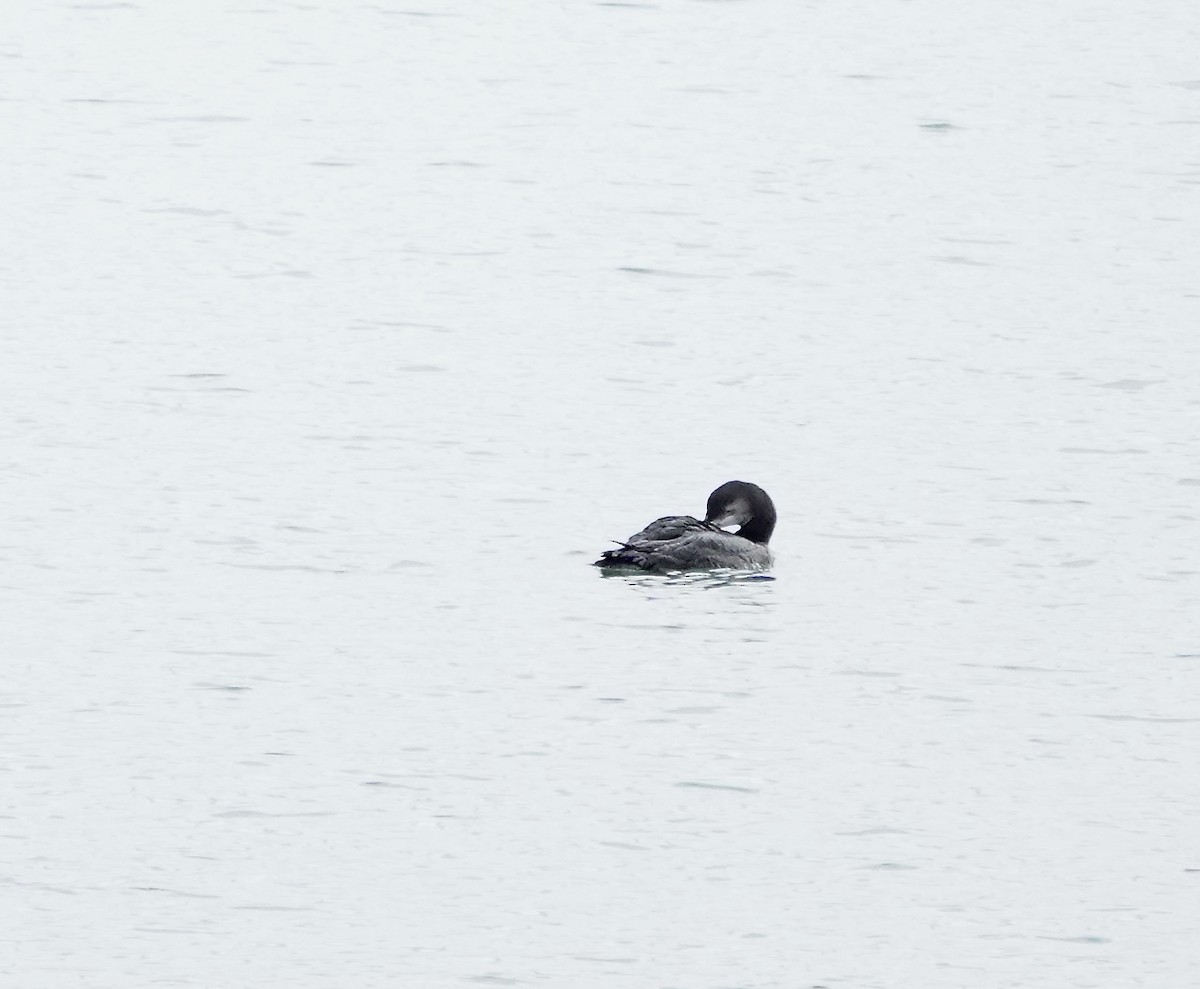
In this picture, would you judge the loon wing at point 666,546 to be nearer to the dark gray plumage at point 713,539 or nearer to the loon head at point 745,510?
the dark gray plumage at point 713,539

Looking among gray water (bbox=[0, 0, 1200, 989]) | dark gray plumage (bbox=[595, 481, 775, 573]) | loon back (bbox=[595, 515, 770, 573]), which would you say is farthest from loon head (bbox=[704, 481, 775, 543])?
gray water (bbox=[0, 0, 1200, 989])

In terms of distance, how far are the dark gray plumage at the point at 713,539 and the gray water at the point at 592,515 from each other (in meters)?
0.16

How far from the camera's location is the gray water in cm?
866

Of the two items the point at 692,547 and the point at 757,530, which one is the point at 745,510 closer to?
the point at 757,530

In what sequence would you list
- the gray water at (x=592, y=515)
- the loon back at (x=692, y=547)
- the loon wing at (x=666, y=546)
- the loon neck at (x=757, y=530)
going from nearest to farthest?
the gray water at (x=592, y=515), the loon wing at (x=666, y=546), the loon back at (x=692, y=547), the loon neck at (x=757, y=530)

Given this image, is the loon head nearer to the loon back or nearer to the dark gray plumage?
the dark gray plumage

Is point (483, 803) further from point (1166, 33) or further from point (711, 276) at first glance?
point (1166, 33)

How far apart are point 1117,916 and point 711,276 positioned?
36.2 ft

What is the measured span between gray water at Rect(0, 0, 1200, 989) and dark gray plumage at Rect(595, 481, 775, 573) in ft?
0.54

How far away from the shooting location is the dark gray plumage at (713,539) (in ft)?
41.8

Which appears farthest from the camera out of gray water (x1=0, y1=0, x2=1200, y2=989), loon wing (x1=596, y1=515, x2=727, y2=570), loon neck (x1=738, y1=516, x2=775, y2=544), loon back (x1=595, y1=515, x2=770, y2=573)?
loon neck (x1=738, y1=516, x2=775, y2=544)

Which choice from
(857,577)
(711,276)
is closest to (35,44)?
(711,276)

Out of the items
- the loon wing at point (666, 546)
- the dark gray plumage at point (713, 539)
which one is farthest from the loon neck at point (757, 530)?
the loon wing at point (666, 546)

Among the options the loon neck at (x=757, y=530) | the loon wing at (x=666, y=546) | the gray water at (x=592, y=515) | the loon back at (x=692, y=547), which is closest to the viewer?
the gray water at (x=592, y=515)
